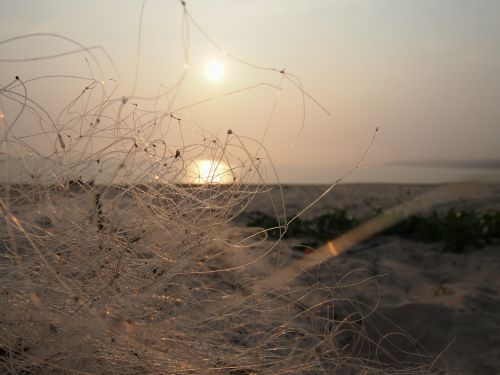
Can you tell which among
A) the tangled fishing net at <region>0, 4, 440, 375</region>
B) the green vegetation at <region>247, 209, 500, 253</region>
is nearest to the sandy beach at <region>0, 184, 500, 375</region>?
the tangled fishing net at <region>0, 4, 440, 375</region>

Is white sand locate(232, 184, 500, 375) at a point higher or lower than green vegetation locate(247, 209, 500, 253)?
lower

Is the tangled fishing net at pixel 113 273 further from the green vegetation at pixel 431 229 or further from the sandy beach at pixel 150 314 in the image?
the green vegetation at pixel 431 229

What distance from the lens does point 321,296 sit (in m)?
4.40

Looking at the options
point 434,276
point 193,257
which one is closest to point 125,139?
point 193,257

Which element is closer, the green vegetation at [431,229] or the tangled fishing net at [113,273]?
the tangled fishing net at [113,273]

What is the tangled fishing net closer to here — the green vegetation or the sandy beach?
the sandy beach

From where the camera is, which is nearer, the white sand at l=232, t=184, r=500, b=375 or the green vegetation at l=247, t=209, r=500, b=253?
the white sand at l=232, t=184, r=500, b=375

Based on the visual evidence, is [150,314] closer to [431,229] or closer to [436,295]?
[436,295]

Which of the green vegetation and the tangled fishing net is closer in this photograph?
the tangled fishing net

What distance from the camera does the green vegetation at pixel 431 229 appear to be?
5887 millimetres

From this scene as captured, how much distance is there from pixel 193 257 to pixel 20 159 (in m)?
1.00

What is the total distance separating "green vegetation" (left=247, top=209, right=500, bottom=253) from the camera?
Result: 589 centimetres

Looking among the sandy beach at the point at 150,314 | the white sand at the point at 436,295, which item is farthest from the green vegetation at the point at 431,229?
the sandy beach at the point at 150,314

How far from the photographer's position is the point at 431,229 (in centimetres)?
638
